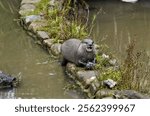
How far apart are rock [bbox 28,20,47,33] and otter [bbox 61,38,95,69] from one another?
133cm

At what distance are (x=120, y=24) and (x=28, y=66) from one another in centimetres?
285

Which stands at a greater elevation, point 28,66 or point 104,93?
point 28,66

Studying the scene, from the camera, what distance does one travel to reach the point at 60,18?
8789 mm

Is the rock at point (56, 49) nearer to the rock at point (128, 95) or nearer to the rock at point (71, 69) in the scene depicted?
the rock at point (71, 69)

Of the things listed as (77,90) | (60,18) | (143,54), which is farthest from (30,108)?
(60,18)

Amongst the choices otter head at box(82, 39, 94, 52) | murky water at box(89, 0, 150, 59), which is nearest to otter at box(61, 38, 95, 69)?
otter head at box(82, 39, 94, 52)

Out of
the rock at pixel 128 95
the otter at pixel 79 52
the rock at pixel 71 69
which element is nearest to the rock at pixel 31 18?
the otter at pixel 79 52

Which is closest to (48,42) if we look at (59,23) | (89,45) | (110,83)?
(59,23)

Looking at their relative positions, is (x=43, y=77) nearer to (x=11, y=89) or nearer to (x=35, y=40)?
(x=11, y=89)

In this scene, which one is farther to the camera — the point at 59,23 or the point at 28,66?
the point at 59,23

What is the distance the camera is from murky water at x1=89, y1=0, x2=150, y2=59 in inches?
344

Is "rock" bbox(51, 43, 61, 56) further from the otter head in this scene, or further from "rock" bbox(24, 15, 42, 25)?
"rock" bbox(24, 15, 42, 25)

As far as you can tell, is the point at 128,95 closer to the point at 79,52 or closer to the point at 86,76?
the point at 86,76

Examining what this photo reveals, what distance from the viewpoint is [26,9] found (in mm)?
9625
